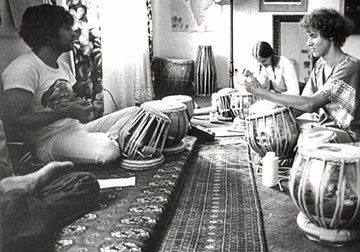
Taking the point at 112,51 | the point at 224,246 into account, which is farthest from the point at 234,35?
the point at 224,246

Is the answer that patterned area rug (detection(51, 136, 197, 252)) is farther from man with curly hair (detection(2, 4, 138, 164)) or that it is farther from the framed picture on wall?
the framed picture on wall

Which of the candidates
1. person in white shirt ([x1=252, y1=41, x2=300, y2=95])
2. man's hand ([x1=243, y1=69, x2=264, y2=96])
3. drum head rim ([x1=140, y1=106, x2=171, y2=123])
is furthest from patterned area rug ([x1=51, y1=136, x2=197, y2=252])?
person in white shirt ([x1=252, y1=41, x2=300, y2=95])

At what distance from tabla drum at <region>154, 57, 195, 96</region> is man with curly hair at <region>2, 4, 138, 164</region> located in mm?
3744

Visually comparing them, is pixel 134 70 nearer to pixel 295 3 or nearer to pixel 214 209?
pixel 295 3

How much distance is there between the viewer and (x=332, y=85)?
305 centimetres

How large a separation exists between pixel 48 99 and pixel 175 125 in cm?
121

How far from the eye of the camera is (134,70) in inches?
237

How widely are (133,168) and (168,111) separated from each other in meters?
0.64

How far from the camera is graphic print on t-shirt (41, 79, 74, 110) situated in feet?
9.55

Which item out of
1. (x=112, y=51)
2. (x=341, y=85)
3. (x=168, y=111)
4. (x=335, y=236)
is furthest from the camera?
(x=112, y=51)

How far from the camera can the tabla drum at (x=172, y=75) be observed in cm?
712

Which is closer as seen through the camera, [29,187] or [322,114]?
[29,187]

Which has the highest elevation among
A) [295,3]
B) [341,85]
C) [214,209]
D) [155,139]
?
[295,3]

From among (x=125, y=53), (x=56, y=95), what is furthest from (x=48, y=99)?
(x=125, y=53)
